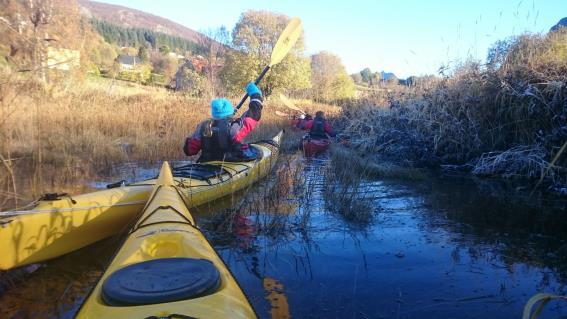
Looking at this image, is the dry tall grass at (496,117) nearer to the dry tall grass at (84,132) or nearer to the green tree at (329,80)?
the dry tall grass at (84,132)

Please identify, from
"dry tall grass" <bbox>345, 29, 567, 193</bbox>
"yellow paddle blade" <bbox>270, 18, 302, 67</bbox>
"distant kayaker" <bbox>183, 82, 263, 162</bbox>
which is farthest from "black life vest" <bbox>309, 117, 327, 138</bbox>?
"distant kayaker" <bbox>183, 82, 263, 162</bbox>

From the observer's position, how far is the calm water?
2682mm

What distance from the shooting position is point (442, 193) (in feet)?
19.1

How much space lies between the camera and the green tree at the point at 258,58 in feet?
88.1

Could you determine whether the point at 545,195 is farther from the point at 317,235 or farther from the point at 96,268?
the point at 96,268

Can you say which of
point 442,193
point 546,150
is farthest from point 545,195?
point 442,193

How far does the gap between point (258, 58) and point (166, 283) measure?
86.9 feet

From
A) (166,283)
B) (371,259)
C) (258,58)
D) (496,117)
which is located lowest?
(371,259)

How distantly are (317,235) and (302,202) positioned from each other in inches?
38.4

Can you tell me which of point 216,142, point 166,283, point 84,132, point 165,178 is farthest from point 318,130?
point 166,283

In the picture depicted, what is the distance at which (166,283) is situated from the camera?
1.71 m

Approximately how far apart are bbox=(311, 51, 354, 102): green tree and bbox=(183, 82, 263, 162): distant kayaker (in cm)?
1546

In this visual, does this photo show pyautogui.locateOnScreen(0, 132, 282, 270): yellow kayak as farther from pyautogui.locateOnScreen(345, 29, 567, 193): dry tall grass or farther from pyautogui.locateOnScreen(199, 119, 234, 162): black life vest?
pyautogui.locateOnScreen(345, 29, 567, 193): dry tall grass

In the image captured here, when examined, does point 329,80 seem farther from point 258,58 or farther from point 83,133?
point 83,133
